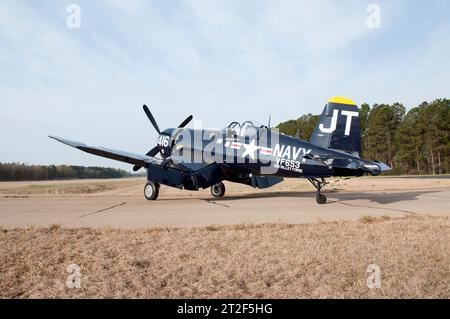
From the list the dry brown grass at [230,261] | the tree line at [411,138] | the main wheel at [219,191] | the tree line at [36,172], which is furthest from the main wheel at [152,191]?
the tree line at [36,172]

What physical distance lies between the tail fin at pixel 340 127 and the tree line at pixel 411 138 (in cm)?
5628

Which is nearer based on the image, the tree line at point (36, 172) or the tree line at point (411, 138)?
the tree line at point (411, 138)

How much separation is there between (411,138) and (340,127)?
2560 inches

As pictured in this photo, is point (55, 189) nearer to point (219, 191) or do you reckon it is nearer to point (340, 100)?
point (219, 191)

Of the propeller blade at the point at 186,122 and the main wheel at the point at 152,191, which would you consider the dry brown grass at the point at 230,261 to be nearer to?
the main wheel at the point at 152,191

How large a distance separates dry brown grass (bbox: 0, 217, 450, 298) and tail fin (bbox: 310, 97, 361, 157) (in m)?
4.89

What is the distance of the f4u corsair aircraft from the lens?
1152cm

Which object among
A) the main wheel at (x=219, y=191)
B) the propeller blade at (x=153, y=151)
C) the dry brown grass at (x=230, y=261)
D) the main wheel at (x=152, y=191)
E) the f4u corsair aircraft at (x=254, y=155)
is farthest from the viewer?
the propeller blade at (x=153, y=151)

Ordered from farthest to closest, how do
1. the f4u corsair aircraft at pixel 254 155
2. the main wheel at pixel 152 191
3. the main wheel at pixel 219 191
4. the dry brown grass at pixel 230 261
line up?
the main wheel at pixel 219 191 → the main wheel at pixel 152 191 → the f4u corsair aircraft at pixel 254 155 → the dry brown grass at pixel 230 261

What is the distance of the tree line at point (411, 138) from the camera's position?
65.6m

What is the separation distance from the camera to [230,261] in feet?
14.9

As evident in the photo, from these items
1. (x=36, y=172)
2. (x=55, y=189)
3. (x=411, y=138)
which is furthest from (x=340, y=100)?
(x=36, y=172)
